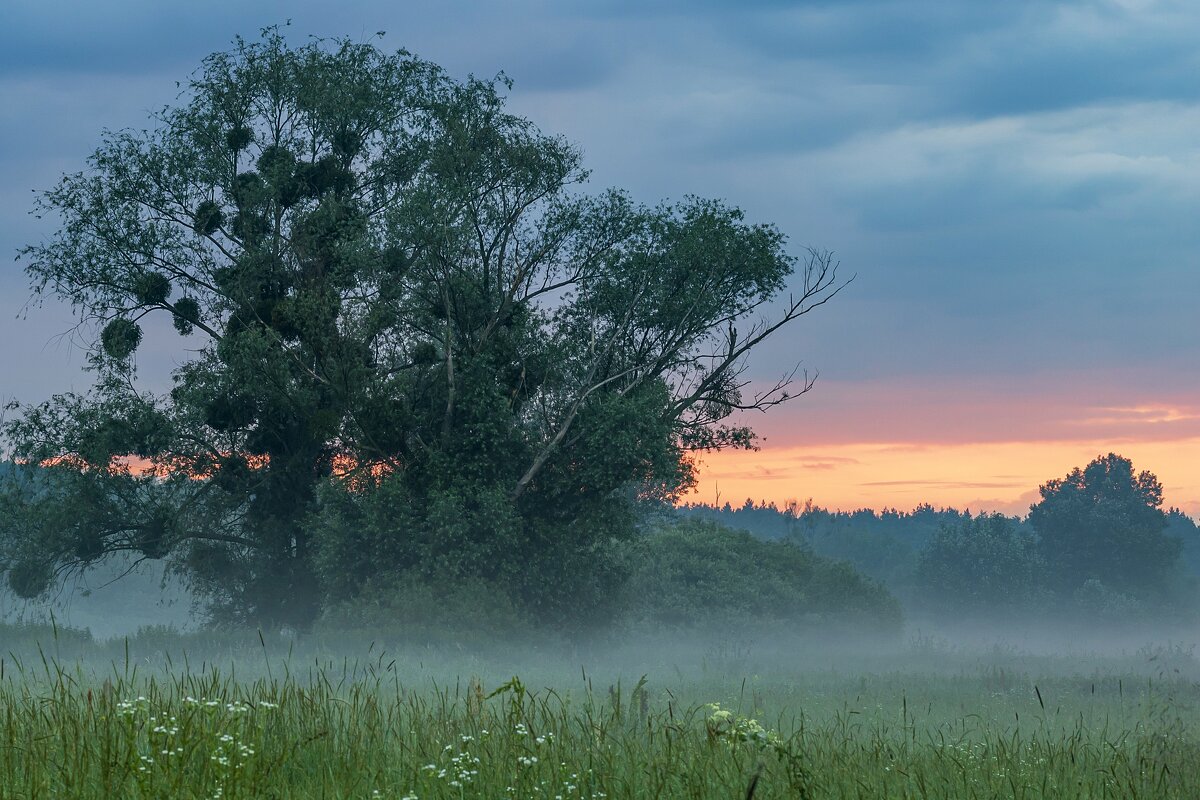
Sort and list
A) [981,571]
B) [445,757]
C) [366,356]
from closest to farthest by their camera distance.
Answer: [445,757] → [366,356] → [981,571]

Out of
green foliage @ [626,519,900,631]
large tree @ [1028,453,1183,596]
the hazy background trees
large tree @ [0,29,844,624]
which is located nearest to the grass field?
large tree @ [0,29,844,624]

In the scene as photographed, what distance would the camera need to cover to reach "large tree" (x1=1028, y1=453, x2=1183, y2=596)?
323 feet

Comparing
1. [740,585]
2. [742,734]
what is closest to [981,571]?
[740,585]

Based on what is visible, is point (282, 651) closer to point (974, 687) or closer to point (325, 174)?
point (325, 174)

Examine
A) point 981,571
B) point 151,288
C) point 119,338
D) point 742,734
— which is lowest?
point 981,571

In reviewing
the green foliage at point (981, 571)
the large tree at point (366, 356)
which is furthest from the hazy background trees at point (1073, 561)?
the large tree at point (366, 356)

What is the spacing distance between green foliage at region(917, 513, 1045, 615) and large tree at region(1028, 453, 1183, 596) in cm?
249

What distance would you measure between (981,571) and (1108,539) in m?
12.8

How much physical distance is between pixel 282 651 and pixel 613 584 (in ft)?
38.5

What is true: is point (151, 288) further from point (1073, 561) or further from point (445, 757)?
point (1073, 561)

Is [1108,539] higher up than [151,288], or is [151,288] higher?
[151,288]

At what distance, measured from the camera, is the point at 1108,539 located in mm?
99125

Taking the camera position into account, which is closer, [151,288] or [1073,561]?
[151,288]

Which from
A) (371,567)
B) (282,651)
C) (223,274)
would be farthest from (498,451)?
(223,274)
